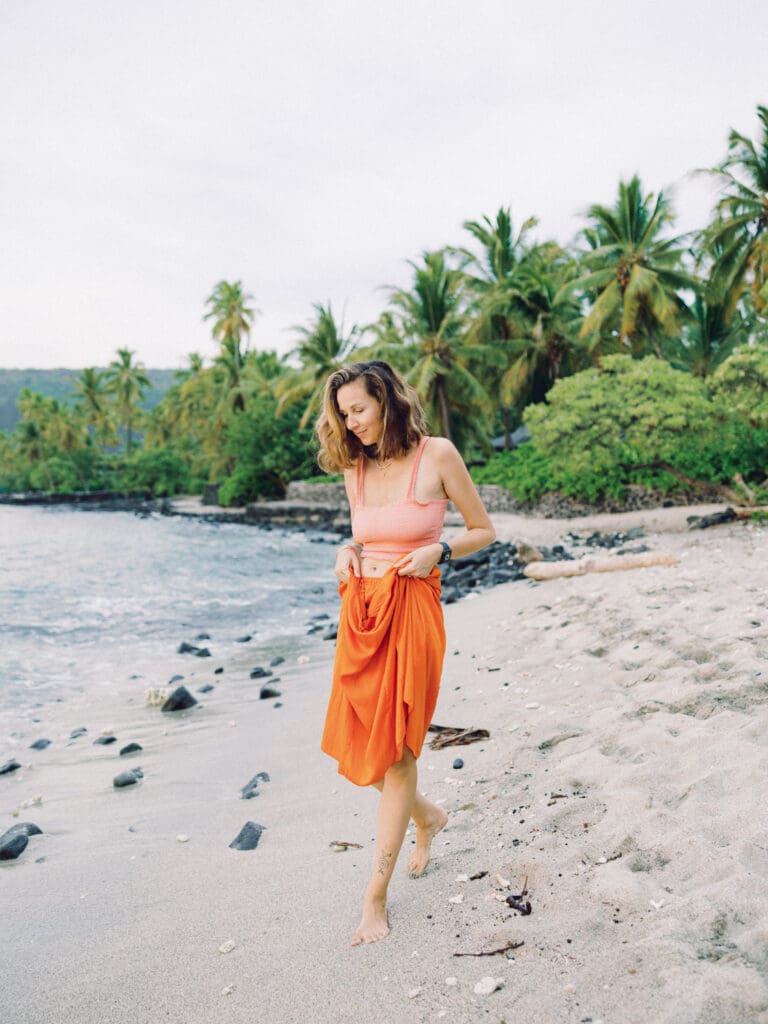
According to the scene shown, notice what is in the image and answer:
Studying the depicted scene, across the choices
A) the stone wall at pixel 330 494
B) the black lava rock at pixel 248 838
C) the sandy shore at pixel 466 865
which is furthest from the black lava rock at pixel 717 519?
the black lava rock at pixel 248 838

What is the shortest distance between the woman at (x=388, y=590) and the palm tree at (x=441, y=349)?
23098 millimetres

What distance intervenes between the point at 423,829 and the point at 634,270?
23.0 meters

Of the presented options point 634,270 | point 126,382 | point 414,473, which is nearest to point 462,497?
point 414,473

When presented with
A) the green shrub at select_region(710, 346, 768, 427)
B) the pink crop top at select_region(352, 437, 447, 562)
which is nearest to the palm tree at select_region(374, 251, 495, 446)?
the green shrub at select_region(710, 346, 768, 427)

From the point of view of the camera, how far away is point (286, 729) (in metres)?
4.96

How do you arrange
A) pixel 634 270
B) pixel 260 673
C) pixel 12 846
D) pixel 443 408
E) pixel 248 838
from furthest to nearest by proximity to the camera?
pixel 443 408 → pixel 634 270 → pixel 260 673 → pixel 12 846 → pixel 248 838

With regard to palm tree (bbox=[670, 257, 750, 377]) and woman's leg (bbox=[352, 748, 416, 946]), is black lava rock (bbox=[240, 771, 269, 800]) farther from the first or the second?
palm tree (bbox=[670, 257, 750, 377])

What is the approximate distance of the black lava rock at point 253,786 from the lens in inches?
151

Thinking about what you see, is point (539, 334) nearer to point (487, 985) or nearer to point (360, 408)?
point (360, 408)

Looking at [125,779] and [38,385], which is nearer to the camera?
[125,779]

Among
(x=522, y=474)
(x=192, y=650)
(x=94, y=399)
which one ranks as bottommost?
(x=192, y=650)

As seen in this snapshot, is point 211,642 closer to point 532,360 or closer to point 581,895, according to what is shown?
point 581,895

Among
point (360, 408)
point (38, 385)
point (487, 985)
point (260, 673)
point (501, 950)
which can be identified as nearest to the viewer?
point (487, 985)

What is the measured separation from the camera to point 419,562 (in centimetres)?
234
